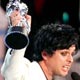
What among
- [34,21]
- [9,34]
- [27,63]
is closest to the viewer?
[9,34]

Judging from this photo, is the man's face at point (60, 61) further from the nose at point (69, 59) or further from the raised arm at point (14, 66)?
the raised arm at point (14, 66)

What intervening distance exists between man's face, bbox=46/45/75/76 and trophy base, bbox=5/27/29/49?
0.19m

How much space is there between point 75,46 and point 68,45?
47mm

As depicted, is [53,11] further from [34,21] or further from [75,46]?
[75,46]

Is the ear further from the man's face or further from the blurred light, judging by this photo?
the blurred light

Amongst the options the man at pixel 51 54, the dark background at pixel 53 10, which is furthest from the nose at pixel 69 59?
the dark background at pixel 53 10

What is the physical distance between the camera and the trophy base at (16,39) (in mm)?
702

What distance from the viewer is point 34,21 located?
54.5 inches

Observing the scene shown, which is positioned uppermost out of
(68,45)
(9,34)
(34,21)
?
(9,34)

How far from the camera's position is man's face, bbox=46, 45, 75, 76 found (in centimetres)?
87

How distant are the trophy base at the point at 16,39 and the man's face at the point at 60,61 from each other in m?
0.19

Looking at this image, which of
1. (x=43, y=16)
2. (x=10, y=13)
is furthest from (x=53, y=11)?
(x=10, y=13)

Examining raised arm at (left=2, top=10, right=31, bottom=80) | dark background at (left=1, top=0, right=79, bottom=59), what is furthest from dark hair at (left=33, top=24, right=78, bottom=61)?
dark background at (left=1, top=0, right=79, bottom=59)

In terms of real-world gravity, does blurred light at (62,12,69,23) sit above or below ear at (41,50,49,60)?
below
